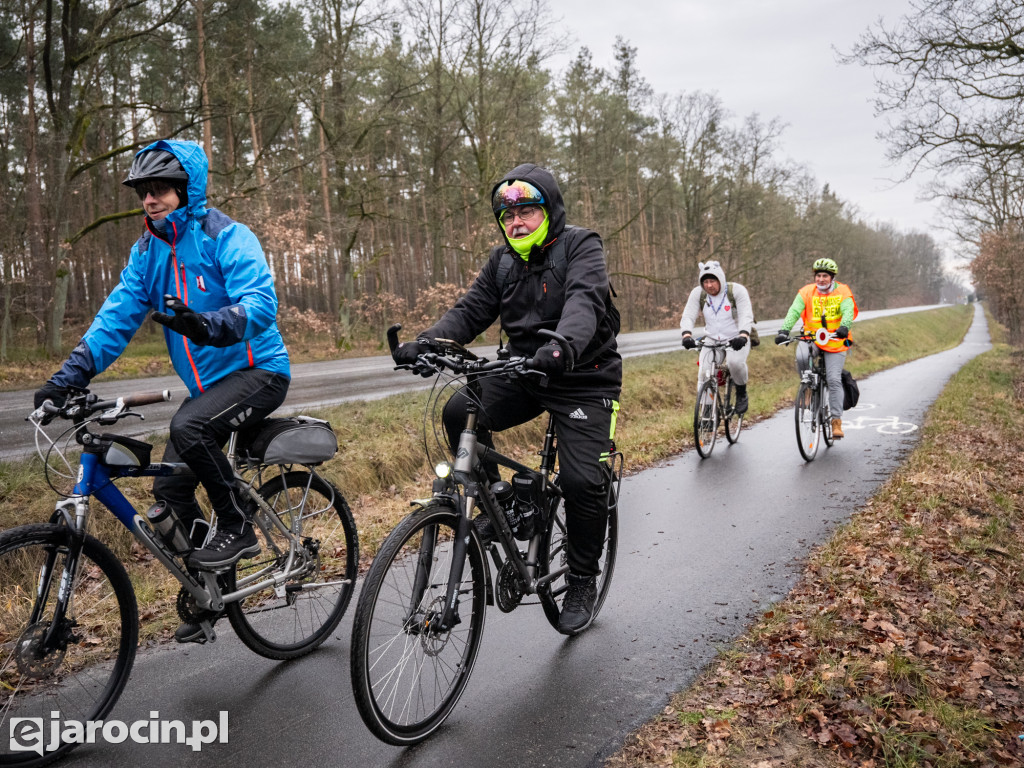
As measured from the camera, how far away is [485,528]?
3168 mm

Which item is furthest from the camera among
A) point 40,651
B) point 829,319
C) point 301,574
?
point 829,319

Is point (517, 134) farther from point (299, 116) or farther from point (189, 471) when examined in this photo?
point (189, 471)

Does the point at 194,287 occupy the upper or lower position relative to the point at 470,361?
upper

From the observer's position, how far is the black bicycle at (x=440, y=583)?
8.41ft

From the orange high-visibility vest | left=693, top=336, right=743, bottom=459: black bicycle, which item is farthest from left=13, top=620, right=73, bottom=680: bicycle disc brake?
the orange high-visibility vest

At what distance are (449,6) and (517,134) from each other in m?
4.74

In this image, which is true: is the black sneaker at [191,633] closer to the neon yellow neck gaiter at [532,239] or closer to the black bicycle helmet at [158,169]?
the black bicycle helmet at [158,169]

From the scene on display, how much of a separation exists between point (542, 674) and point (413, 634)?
35.3 inches

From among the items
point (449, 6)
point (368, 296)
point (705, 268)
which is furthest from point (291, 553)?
point (449, 6)

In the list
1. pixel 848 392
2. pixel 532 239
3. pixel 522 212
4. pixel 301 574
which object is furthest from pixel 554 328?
pixel 848 392

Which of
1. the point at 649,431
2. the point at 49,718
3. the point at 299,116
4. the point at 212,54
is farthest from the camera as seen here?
the point at 299,116

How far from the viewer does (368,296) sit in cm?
2475

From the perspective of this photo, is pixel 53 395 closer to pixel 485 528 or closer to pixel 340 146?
pixel 485 528

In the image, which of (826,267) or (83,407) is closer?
(83,407)
